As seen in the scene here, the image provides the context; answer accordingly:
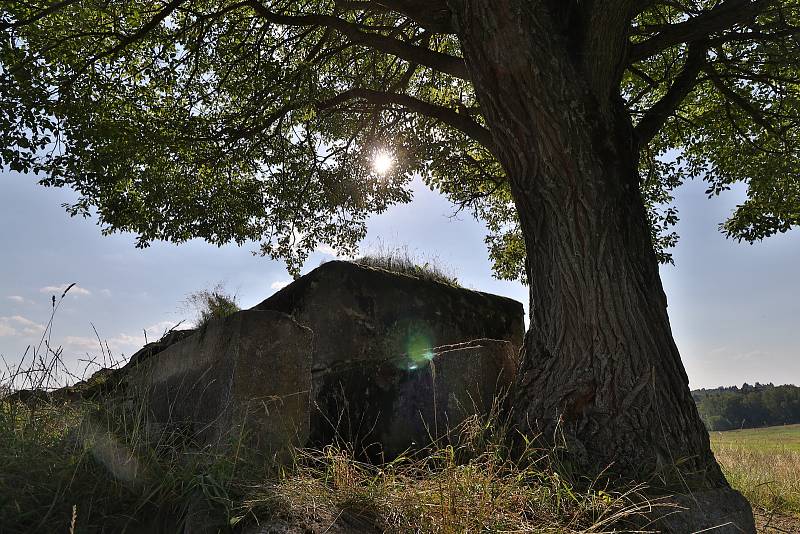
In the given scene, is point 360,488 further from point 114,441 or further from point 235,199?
point 235,199

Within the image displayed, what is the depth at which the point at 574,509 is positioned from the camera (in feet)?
11.9

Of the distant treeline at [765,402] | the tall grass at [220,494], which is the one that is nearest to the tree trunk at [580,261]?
the tall grass at [220,494]

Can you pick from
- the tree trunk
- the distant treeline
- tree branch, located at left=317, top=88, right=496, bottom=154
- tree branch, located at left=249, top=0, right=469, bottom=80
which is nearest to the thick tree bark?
the tree trunk

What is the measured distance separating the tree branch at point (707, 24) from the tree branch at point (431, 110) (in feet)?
6.28

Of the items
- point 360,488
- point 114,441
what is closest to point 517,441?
point 360,488

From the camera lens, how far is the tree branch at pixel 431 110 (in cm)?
738

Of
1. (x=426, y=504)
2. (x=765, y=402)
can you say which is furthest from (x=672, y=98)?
(x=765, y=402)

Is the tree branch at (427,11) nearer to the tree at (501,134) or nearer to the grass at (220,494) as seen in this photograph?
the tree at (501,134)

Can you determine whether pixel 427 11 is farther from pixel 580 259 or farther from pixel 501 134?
pixel 580 259

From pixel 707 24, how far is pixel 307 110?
542 centimetres

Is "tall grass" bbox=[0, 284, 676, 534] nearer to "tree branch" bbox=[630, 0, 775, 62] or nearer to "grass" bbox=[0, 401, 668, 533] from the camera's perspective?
"grass" bbox=[0, 401, 668, 533]

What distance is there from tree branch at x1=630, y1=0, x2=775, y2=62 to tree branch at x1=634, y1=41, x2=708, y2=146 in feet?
2.37

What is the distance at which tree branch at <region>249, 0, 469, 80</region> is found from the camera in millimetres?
6927

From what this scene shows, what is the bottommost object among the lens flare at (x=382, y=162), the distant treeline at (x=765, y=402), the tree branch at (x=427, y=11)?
the distant treeline at (x=765, y=402)
